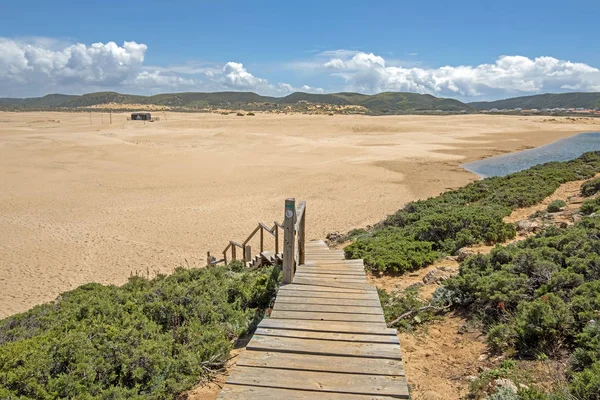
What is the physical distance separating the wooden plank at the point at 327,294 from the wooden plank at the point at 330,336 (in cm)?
102

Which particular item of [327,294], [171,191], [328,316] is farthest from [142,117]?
[328,316]

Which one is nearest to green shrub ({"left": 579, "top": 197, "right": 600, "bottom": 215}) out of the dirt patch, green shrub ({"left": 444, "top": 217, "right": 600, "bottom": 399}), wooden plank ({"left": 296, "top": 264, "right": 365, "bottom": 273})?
green shrub ({"left": 444, "top": 217, "right": 600, "bottom": 399})

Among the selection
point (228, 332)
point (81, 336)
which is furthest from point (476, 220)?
point (81, 336)

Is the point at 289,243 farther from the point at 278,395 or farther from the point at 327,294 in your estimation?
the point at 278,395

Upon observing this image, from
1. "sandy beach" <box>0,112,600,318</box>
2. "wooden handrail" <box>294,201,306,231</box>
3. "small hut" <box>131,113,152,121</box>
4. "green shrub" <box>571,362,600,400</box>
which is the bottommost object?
"sandy beach" <box>0,112,600,318</box>

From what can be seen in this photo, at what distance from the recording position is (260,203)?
1941 cm

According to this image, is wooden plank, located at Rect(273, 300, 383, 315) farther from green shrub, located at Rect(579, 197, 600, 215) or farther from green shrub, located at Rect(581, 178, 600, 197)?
green shrub, located at Rect(581, 178, 600, 197)

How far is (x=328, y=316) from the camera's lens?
15.6 ft

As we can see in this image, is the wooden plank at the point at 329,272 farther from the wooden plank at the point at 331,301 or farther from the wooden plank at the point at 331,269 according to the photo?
the wooden plank at the point at 331,301

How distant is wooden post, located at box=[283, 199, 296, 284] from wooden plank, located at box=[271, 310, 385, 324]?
40.9 inches

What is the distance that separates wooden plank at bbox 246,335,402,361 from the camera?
392cm

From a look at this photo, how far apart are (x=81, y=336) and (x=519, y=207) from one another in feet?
45.1

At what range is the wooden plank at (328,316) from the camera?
15.3 feet

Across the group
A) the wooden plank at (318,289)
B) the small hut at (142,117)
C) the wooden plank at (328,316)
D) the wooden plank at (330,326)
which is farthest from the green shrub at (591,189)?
the small hut at (142,117)
